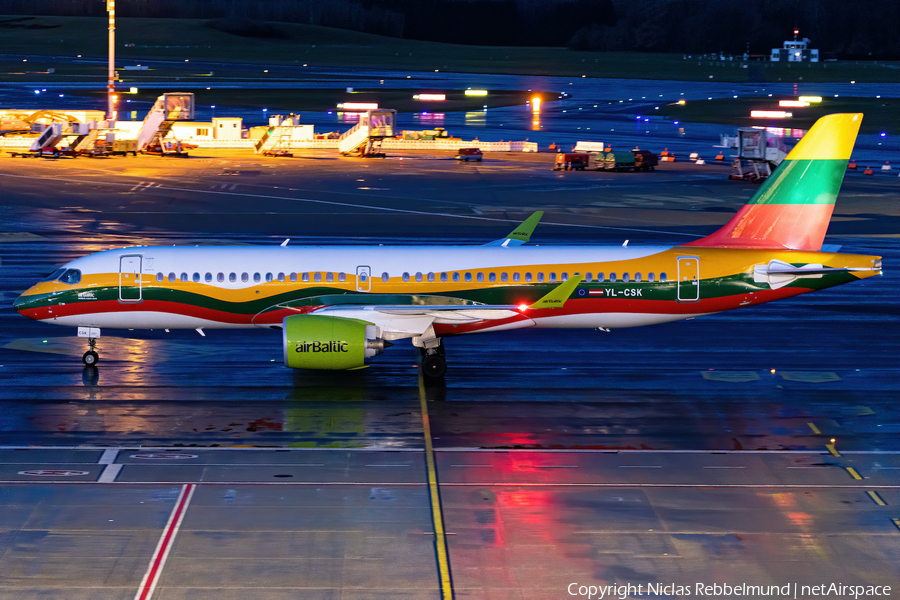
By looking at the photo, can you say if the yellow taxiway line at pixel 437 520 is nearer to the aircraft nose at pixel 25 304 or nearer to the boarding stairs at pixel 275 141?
the aircraft nose at pixel 25 304

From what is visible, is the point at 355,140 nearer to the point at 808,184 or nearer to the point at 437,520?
the point at 808,184

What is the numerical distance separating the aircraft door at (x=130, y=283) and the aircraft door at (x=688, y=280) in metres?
17.4

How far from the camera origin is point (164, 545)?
21.9 meters

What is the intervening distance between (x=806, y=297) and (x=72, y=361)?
103ft

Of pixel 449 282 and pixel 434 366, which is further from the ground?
pixel 449 282

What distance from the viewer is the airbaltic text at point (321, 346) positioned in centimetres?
3197

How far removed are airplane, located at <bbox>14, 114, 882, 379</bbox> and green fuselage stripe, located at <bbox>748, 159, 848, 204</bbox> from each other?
65mm

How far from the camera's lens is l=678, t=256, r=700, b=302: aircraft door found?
35500 millimetres

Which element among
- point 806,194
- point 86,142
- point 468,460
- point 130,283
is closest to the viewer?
point 468,460

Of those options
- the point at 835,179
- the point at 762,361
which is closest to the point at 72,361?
the point at 762,361

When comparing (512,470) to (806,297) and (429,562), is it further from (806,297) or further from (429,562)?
(806,297)

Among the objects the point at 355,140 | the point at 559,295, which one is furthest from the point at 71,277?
the point at 355,140

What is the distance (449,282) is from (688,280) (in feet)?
25.4

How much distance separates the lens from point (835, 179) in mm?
36469
